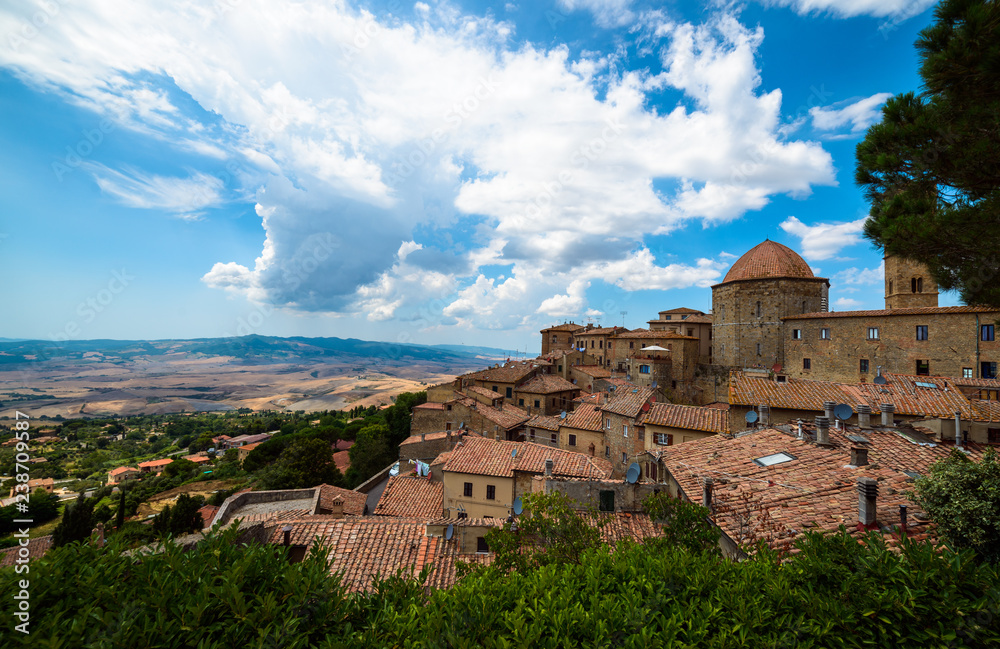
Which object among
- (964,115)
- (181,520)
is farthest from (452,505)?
(964,115)

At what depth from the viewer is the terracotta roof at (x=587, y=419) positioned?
2886cm

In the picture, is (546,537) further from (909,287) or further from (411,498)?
(909,287)

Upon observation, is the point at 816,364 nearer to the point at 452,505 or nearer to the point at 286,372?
the point at 452,505

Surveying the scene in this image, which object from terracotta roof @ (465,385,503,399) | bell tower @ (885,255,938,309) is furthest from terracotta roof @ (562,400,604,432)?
bell tower @ (885,255,938,309)

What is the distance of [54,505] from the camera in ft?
124

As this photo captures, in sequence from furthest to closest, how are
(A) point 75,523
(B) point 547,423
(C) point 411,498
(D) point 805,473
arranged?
(B) point 547,423
(A) point 75,523
(C) point 411,498
(D) point 805,473

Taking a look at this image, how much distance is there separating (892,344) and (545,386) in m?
31.4

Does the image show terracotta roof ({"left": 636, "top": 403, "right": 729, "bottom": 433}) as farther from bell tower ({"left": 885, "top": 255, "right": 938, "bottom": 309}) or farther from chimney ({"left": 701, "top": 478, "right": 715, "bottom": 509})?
bell tower ({"left": 885, "top": 255, "right": 938, "bottom": 309})

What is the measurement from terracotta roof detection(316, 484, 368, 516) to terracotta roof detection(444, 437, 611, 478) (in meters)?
6.01

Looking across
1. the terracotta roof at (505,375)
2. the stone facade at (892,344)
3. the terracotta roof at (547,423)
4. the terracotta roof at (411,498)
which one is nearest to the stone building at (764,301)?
the stone facade at (892,344)

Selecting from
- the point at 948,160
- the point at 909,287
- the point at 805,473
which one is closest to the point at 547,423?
the point at 805,473

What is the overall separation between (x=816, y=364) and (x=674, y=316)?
88.8ft

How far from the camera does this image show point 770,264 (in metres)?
40.5

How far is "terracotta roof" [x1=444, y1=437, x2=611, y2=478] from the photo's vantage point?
69.3ft
